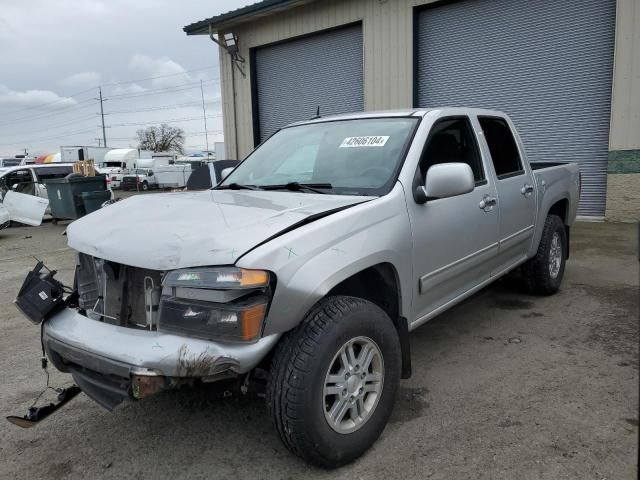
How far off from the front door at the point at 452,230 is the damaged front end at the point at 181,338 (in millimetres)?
1192

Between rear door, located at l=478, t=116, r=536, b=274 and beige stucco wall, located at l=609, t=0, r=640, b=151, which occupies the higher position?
beige stucco wall, located at l=609, t=0, r=640, b=151

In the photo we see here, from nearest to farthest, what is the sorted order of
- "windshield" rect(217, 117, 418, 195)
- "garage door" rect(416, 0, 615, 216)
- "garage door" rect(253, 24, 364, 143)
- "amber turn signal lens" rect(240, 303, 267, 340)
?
"amber turn signal lens" rect(240, 303, 267, 340), "windshield" rect(217, 117, 418, 195), "garage door" rect(416, 0, 615, 216), "garage door" rect(253, 24, 364, 143)

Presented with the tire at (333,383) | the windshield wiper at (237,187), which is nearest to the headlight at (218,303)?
the tire at (333,383)

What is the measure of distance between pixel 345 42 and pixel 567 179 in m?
8.76

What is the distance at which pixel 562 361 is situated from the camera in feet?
12.1

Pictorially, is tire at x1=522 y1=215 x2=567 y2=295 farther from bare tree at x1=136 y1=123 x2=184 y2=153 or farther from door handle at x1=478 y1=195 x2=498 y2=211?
bare tree at x1=136 y1=123 x2=184 y2=153

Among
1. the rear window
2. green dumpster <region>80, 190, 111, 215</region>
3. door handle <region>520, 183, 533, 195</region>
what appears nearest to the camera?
the rear window

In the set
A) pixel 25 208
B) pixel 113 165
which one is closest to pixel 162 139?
pixel 113 165

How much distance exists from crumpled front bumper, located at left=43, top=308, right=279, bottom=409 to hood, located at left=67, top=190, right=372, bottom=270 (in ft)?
1.11

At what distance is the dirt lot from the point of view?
2559 millimetres

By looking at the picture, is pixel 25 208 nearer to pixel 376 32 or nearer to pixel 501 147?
pixel 376 32

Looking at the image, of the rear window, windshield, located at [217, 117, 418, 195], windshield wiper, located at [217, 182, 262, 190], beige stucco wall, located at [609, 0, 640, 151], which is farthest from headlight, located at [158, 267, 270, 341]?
beige stucco wall, located at [609, 0, 640, 151]

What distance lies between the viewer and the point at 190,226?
2518 mm

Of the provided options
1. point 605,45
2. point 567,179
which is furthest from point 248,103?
point 567,179
